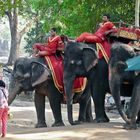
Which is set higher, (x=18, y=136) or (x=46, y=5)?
(x=46, y=5)

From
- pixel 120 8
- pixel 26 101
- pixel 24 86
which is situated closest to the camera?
pixel 24 86

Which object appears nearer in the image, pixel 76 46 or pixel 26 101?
pixel 76 46

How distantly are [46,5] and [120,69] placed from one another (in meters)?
13.7

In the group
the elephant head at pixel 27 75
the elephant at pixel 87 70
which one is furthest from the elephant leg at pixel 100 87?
the elephant head at pixel 27 75

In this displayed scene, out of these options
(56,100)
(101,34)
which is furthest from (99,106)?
(101,34)

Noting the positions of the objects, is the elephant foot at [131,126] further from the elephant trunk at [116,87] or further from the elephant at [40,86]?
the elephant at [40,86]

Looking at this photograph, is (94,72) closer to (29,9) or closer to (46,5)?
(46,5)

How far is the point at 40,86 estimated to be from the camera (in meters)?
13.2

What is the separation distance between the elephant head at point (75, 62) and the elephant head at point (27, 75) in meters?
0.77

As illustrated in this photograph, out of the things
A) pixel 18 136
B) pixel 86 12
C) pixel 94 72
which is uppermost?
pixel 86 12

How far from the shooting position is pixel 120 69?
1159cm

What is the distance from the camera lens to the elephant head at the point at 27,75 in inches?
511

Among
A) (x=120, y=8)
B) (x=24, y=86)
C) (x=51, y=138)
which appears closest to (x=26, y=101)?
(x=120, y=8)

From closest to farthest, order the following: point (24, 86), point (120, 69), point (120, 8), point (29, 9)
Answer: point (120, 69)
point (24, 86)
point (120, 8)
point (29, 9)
